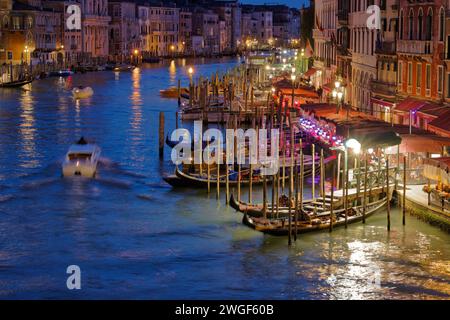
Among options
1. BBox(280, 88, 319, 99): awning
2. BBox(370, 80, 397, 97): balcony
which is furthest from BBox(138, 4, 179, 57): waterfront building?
BBox(370, 80, 397, 97): balcony

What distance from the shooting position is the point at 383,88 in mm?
Result: 26141

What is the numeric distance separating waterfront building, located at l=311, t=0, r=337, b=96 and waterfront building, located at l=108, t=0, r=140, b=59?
138ft

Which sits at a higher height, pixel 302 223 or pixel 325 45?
pixel 325 45

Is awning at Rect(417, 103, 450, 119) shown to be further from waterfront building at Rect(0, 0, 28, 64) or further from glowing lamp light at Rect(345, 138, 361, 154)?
waterfront building at Rect(0, 0, 28, 64)

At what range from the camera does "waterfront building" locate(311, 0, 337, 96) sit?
36.2m

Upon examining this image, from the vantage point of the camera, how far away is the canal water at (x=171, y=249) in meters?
14.1

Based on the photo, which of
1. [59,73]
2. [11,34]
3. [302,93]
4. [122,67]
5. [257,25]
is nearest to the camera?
[302,93]

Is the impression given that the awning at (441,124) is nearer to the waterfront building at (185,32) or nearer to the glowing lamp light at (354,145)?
the glowing lamp light at (354,145)

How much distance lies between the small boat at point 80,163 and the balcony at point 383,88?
7.08 m

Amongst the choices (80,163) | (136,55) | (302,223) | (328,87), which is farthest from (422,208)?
(136,55)

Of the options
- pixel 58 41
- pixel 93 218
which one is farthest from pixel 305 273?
pixel 58 41

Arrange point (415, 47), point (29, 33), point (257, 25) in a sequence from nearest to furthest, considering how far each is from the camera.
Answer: point (415, 47), point (29, 33), point (257, 25)

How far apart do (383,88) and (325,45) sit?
42.7 feet

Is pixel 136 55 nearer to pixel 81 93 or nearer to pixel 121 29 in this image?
pixel 121 29
